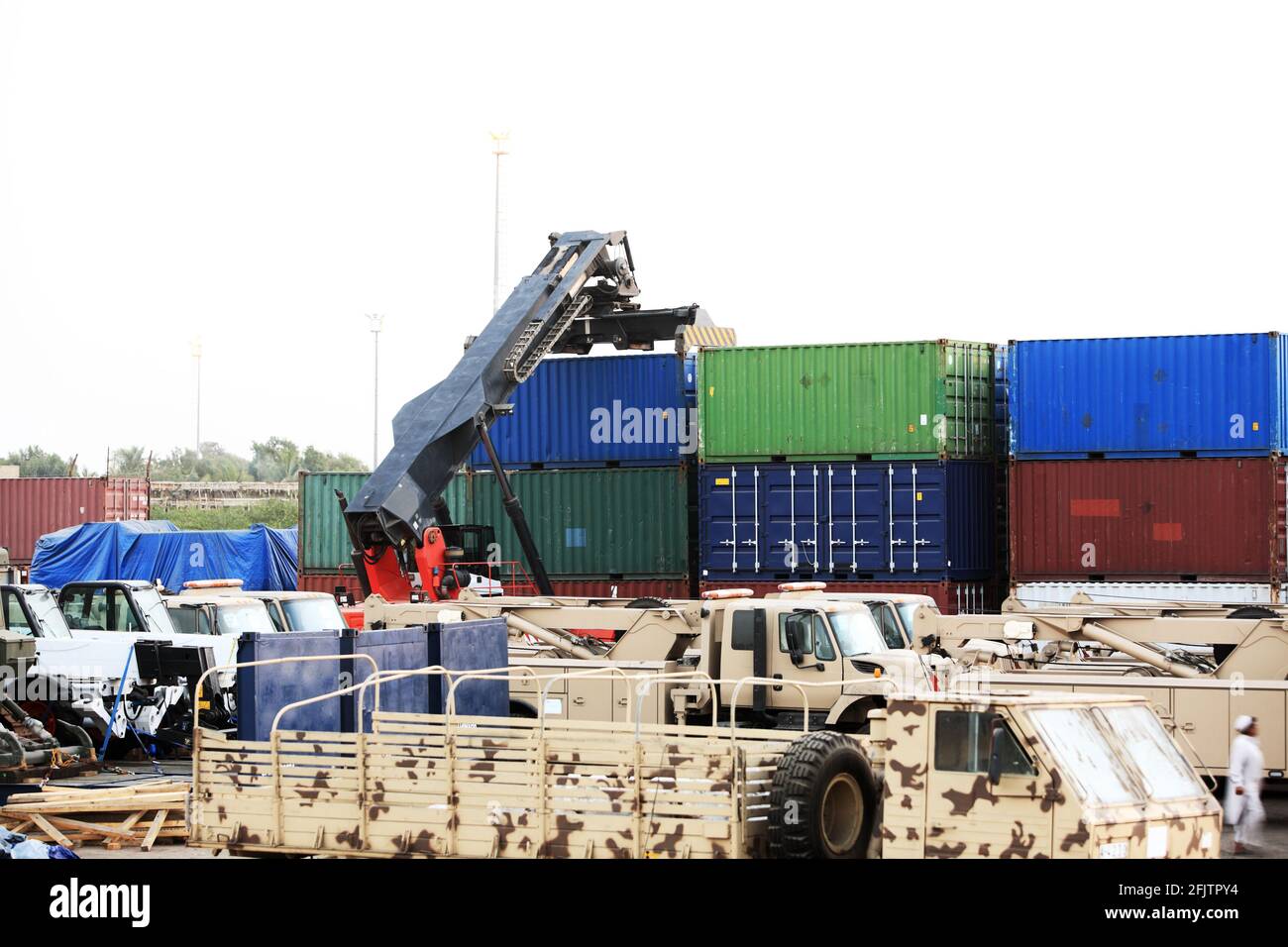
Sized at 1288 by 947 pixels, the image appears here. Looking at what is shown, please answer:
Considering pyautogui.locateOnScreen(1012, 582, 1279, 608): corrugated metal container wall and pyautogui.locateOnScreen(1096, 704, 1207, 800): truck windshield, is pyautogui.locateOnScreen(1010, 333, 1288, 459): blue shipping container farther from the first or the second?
pyautogui.locateOnScreen(1096, 704, 1207, 800): truck windshield

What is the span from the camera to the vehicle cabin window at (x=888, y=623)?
16.8m

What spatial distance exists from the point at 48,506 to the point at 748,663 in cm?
3426

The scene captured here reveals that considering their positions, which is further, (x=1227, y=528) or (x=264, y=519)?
(x=264, y=519)

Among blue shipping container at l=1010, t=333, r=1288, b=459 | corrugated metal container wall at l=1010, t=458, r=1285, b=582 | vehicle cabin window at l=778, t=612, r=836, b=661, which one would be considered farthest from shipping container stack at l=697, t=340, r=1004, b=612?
vehicle cabin window at l=778, t=612, r=836, b=661

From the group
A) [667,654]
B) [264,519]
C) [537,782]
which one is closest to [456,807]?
[537,782]

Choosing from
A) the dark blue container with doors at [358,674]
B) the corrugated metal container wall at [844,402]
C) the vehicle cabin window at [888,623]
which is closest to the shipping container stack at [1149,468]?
the corrugated metal container wall at [844,402]

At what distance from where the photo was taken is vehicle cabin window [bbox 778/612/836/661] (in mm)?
15227

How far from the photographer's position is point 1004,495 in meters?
30.2

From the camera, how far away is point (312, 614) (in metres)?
20.3

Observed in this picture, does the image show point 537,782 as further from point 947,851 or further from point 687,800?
point 947,851

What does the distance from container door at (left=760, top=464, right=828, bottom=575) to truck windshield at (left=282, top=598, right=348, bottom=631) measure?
1053cm

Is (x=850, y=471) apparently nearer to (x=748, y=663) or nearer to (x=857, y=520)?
(x=857, y=520)

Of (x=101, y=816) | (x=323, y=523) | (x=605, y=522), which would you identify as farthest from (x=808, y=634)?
(x=323, y=523)

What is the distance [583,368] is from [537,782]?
21844 mm
